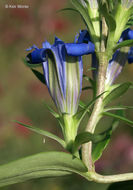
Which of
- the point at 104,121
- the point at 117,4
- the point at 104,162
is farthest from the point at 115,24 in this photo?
the point at 104,121

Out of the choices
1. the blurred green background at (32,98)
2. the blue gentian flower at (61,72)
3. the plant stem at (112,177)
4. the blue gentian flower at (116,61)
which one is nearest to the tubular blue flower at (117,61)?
the blue gentian flower at (116,61)

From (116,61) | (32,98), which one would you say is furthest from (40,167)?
(32,98)

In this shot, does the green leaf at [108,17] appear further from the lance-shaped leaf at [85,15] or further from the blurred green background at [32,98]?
the blurred green background at [32,98]

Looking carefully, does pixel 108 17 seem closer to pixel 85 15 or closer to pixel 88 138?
pixel 85 15

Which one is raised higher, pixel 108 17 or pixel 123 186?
pixel 108 17

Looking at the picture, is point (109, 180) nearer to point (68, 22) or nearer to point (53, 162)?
point (53, 162)

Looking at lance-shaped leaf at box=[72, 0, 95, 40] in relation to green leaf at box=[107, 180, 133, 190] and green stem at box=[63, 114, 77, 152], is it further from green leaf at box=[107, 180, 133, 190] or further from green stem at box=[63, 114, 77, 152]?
green leaf at box=[107, 180, 133, 190]
